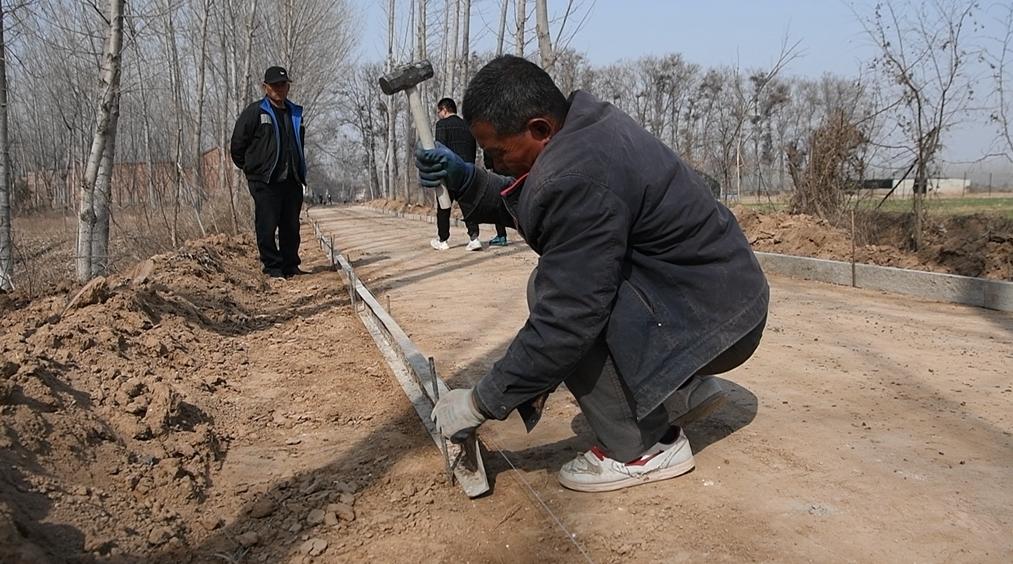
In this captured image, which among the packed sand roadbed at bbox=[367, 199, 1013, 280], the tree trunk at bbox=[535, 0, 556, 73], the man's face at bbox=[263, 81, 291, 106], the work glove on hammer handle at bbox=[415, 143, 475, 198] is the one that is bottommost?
the packed sand roadbed at bbox=[367, 199, 1013, 280]

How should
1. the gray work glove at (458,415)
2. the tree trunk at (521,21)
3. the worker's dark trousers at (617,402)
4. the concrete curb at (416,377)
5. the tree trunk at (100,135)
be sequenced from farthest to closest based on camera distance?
the tree trunk at (521,21)
the tree trunk at (100,135)
the concrete curb at (416,377)
the worker's dark trousers at (617,402)
the gray work glove at (458,415)

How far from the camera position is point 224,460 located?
2.79 m

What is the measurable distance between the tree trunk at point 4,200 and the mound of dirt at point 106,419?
7.94 ft

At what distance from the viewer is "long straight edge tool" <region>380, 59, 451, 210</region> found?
3.21 meters

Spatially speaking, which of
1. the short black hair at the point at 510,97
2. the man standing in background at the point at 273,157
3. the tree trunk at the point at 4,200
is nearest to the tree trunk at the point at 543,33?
the man standing in background at the point at 273,157

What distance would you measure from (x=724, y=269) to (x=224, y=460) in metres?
1.99

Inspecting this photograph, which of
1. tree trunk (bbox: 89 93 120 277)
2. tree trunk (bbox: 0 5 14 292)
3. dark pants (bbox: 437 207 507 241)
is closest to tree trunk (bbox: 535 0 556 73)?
dark pants (bbox: 437 207 507 241)

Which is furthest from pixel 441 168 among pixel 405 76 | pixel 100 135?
pixel 100 135

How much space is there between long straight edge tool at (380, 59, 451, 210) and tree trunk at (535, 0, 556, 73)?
686 centimetres

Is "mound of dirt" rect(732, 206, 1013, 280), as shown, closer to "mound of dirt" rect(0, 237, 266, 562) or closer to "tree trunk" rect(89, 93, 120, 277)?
"mound of dirt" rect(0, 237, 266, 562)

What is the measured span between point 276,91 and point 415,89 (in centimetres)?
367

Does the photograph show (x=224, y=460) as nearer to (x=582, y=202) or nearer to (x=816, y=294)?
(x=582, y=202)

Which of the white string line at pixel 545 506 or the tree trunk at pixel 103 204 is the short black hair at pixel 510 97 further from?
the tree trunk at pixel 103 204

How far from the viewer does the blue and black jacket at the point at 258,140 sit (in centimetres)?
662
